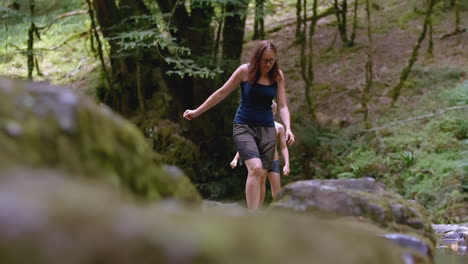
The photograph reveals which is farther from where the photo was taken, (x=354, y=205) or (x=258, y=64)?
(x=258, y=64)

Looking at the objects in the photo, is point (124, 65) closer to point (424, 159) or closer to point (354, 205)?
point (424, 159)

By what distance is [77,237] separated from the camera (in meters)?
1.42

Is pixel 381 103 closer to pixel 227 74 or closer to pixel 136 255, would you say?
pixel 227 74

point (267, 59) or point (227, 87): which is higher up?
point (267, 59)

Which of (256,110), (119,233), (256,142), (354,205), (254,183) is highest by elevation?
(119,233)

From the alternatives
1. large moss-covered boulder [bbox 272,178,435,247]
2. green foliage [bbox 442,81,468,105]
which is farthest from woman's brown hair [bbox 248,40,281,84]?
green foliage [bbox 442,81,468,105]

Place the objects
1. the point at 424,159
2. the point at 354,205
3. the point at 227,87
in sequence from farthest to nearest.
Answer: the point at 424,159 → the point at 227,87 → the point at 354,205

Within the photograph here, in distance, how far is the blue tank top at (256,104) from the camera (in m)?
5.66

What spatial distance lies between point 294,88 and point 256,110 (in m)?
9.21

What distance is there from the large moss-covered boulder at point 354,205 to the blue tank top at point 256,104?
87.5 inches

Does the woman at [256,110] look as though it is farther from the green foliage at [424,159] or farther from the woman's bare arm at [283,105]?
the green foliage at [424,159]

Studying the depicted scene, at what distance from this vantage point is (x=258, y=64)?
5562 millimetres

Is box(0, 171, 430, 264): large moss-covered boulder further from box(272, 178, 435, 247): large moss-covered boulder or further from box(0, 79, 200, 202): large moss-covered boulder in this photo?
box(272, 178, 435, 247): large moss-covered boulder

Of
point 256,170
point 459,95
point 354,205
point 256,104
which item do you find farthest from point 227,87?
point 459,95
